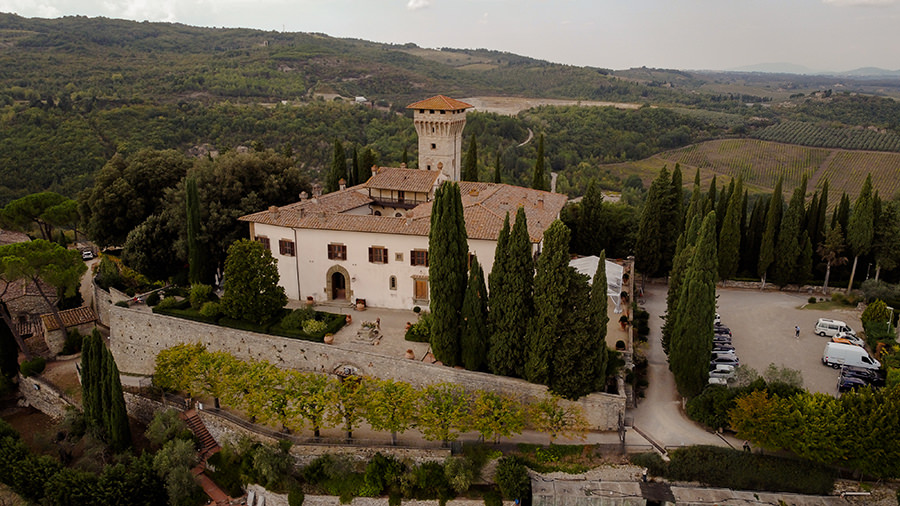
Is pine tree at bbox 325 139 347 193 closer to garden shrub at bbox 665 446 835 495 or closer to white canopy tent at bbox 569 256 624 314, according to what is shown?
white canopy tent at bbox 569 256 624 314

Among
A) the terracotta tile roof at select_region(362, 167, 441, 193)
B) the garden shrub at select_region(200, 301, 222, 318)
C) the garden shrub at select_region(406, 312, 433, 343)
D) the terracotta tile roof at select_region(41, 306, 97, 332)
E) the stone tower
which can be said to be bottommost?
the terracotta tile roof at select_region(41, 306, 97, 332)

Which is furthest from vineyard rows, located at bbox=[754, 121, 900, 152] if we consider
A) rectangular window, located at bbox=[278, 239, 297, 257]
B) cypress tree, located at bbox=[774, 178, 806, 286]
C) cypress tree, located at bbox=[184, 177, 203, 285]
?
cypress tree, located at bbox=[184, 177, 203, 285]

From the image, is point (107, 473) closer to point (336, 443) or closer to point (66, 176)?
point (336, 443)

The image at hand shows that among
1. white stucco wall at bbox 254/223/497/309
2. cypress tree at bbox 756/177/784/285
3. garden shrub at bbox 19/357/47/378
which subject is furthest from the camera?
cypress tree at bbox 756/177/784/285

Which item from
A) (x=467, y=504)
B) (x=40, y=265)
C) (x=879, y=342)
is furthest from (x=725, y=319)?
(x=40, y=265)

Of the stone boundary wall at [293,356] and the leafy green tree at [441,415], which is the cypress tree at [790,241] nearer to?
the stone boundary wall at [293,356]

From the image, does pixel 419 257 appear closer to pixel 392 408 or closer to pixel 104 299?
pixel 392 408
